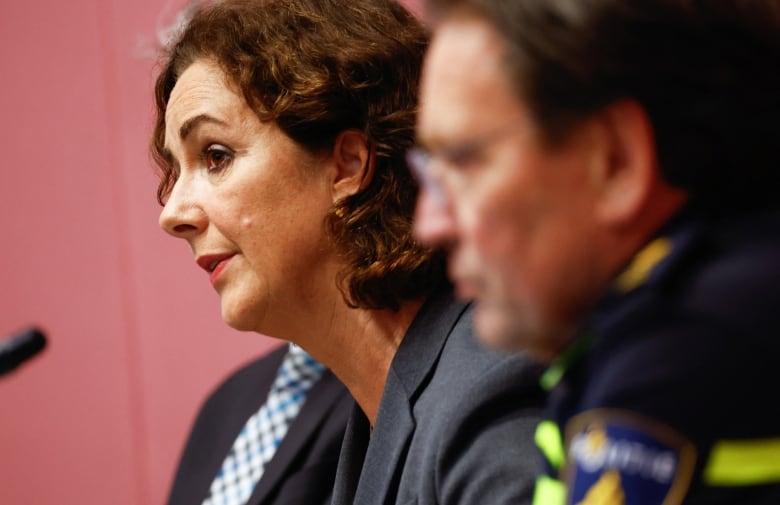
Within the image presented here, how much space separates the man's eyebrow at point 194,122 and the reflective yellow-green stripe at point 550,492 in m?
0.74

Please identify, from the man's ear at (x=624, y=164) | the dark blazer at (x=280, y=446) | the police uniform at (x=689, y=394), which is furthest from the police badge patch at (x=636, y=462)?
the dark blazer at (x=280, y=446)

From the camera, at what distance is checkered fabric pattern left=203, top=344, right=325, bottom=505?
68.0 inches

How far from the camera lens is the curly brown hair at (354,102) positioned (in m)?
1.37

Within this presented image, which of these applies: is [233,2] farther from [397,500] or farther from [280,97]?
[397,500]

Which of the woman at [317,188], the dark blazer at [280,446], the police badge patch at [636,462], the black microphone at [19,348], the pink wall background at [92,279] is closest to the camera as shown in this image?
the police badge patch at [636,462]

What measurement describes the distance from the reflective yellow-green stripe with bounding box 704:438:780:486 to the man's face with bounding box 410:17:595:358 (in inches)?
4.7

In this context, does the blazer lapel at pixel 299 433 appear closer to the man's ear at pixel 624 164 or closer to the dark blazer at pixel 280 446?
the dark blazer at pixel 280 446

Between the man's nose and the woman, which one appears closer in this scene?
the man's nose

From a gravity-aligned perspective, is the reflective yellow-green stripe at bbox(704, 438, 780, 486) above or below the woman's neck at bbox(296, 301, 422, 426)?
above

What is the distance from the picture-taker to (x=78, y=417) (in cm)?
249

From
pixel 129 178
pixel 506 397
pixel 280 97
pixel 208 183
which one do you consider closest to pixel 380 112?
pixel 280 97

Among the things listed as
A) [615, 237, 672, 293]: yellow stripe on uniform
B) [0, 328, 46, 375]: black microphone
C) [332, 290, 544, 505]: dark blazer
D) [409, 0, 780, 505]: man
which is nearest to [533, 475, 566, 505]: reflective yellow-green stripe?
[409, 0, 780, 505]: man

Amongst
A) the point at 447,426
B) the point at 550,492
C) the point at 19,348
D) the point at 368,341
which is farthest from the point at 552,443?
the point at 368,341

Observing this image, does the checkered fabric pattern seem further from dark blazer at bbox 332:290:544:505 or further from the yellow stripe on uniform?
the yellow stripe on uniform
